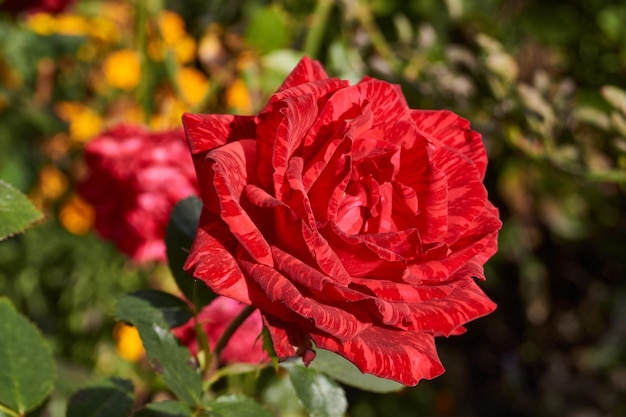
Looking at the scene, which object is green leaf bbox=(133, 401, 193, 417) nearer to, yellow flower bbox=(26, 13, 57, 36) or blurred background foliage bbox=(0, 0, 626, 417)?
blurred background foliage bbox=(0, 0, 626, 417)

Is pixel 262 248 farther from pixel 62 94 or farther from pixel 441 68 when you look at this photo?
pixel 62 94

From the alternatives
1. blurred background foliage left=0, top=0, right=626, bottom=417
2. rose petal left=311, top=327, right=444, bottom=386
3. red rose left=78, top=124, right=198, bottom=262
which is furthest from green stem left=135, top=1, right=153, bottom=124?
rose petal left=311, top=327, right=444, bottom=386

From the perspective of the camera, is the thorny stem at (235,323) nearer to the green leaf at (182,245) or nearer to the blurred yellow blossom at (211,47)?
the green leaf at (182,245)

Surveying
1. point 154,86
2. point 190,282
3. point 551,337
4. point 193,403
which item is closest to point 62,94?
point 154,86

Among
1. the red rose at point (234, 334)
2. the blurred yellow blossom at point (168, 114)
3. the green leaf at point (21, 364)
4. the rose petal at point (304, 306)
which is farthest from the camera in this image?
the blurred yellow blossom at point (168, 114)

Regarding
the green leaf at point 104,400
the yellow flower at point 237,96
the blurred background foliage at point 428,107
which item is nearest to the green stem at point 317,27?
the blurred background foliage at point 428,107
